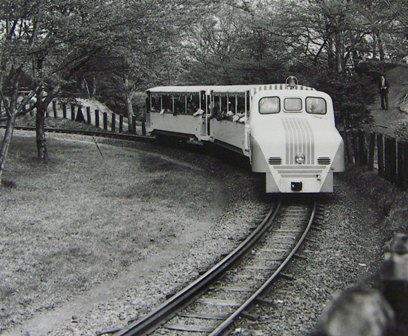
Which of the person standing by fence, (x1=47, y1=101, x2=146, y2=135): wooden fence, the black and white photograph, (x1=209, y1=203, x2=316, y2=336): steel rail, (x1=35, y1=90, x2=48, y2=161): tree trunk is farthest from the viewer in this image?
(x1=47, y1=101, x2=146, y2=135): wooden fence

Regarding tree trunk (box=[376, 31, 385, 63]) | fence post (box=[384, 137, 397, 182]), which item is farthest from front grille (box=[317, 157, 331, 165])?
tree trunk (box=[376, 31, 385, 63])

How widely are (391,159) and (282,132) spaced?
309cm

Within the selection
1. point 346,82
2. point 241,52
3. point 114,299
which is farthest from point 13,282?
point 241,52

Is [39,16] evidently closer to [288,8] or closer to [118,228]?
[118,228]

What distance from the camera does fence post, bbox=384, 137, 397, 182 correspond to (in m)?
16.4

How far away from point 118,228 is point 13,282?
3960mm

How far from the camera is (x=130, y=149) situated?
28172 mm

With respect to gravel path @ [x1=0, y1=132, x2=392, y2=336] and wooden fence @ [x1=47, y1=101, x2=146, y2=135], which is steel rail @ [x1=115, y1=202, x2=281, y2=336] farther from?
wooden fence @ [x1=47, y1=101, x2=146, y2=135]

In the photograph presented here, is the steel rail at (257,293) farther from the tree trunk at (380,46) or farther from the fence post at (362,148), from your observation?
the tree trunk at (380,46)

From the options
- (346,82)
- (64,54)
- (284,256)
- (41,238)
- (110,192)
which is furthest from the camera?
(346,82)

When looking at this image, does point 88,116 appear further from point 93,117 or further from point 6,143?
point 6,143

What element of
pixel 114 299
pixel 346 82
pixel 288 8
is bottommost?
pixel 114 299

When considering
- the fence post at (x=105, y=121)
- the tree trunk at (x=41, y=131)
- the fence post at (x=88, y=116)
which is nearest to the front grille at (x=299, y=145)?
the tree trunk at (x=41, y=131)

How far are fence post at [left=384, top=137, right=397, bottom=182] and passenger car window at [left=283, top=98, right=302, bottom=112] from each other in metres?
2.59
